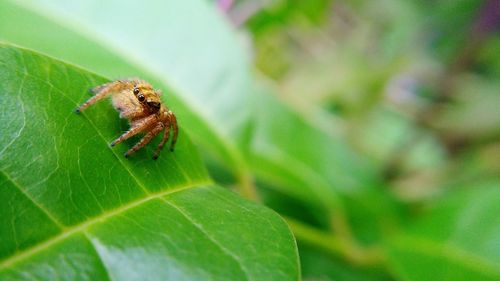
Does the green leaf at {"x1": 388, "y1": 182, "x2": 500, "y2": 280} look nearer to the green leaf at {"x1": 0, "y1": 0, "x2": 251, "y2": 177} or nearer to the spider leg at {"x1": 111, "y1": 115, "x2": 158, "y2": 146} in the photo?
the green leaf at {"x1": 0, "y1": 0, "x2": 251, "y2": 177}

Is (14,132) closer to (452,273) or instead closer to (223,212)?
(223,212)

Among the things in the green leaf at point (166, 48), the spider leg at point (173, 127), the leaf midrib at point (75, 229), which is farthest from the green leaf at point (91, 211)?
the green leaf at point (166, 48)

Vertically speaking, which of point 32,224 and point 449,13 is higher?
point 449,13

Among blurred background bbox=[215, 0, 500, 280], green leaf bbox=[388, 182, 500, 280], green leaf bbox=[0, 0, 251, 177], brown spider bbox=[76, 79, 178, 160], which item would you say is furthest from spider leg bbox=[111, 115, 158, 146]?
blurred background bbox=[215, 0, 500, 280]

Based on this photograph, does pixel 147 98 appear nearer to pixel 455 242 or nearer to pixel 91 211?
pixel 91 211

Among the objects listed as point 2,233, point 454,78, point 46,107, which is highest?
point 454,78

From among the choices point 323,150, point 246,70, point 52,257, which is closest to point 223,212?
point 52,257
